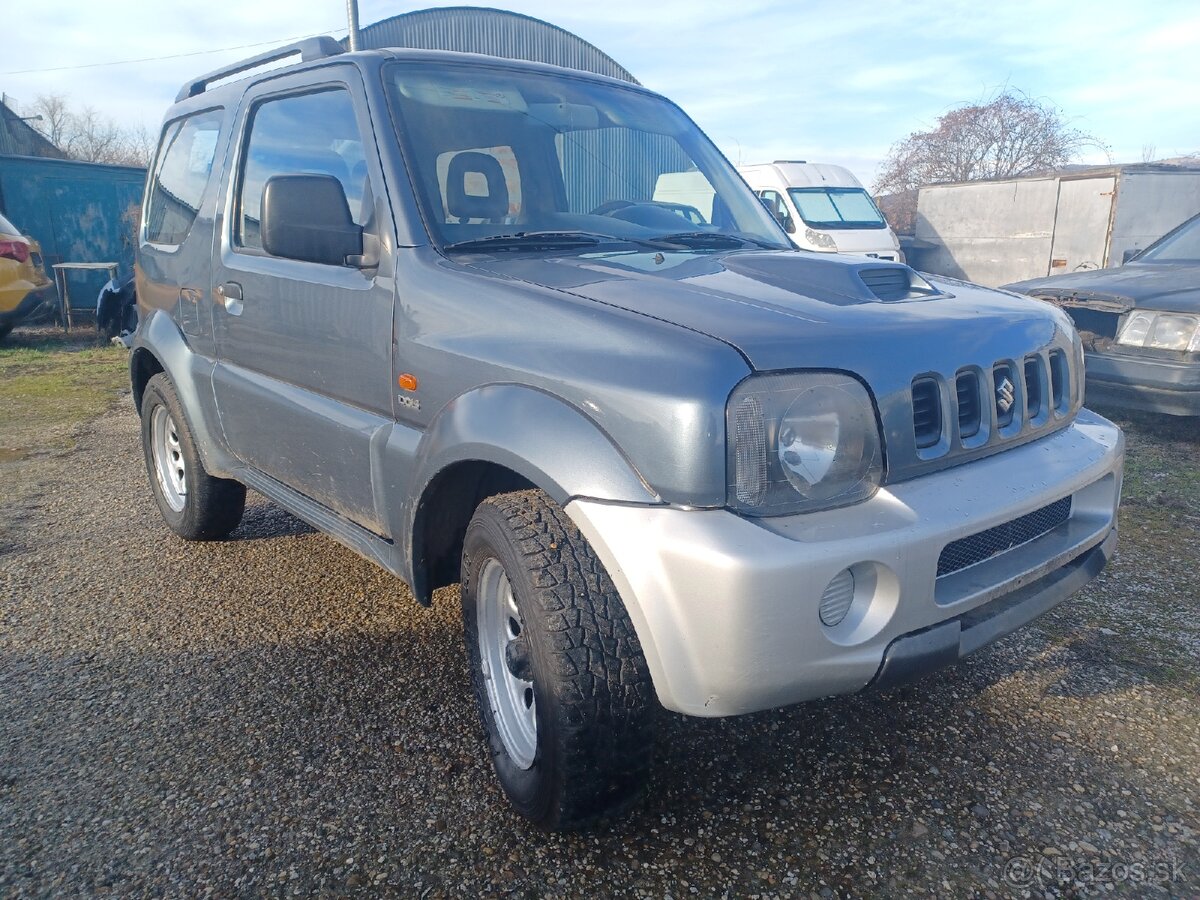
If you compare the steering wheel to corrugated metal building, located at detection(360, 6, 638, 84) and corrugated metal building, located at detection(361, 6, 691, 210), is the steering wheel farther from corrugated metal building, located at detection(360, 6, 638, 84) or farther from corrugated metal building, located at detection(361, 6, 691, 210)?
corrugated metal building, located at detection(360, 6, 638, 84)

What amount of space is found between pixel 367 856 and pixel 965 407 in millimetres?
1780

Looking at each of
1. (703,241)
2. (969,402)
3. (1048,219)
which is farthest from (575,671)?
(1048,219)

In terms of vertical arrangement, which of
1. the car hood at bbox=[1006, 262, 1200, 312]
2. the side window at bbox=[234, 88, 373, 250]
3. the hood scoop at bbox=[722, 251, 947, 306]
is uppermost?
the side window at bbox=[234, 88, 373, 250]

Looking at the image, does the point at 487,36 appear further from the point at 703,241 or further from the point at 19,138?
the point at 19,138

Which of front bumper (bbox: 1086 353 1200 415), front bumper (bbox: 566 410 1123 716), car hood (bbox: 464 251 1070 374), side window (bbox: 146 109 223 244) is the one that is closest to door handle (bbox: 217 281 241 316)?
side window (bbox: 146 109 223 244)

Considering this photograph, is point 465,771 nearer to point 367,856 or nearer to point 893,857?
point 367,856

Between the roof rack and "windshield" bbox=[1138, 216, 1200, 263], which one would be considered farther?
"windshield" bbox=[1138, 216, 1200, 263]

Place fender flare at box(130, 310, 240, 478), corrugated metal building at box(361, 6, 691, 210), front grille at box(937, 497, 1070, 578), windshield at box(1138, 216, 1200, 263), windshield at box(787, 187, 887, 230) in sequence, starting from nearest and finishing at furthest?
front grille at box(937, 497, 1070, 578)
fender flare at box(130, 310, 240, 478)
windshield at box(1138, 216, 1200, 263)
windshield at box(787, 187, 887, 230)
corrugated metal building at box(361, 6, 691, 210)

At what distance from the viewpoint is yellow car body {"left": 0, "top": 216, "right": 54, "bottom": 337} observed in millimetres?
9453

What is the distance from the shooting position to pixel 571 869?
6.76ft

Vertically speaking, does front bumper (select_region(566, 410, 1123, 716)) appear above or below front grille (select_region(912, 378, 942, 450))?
below

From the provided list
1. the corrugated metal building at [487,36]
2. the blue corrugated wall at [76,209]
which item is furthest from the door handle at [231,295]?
the corrugated metal building at [487,36]

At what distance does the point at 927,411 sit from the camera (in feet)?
6.83

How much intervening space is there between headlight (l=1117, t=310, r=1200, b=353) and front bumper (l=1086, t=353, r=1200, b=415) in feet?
0.38
